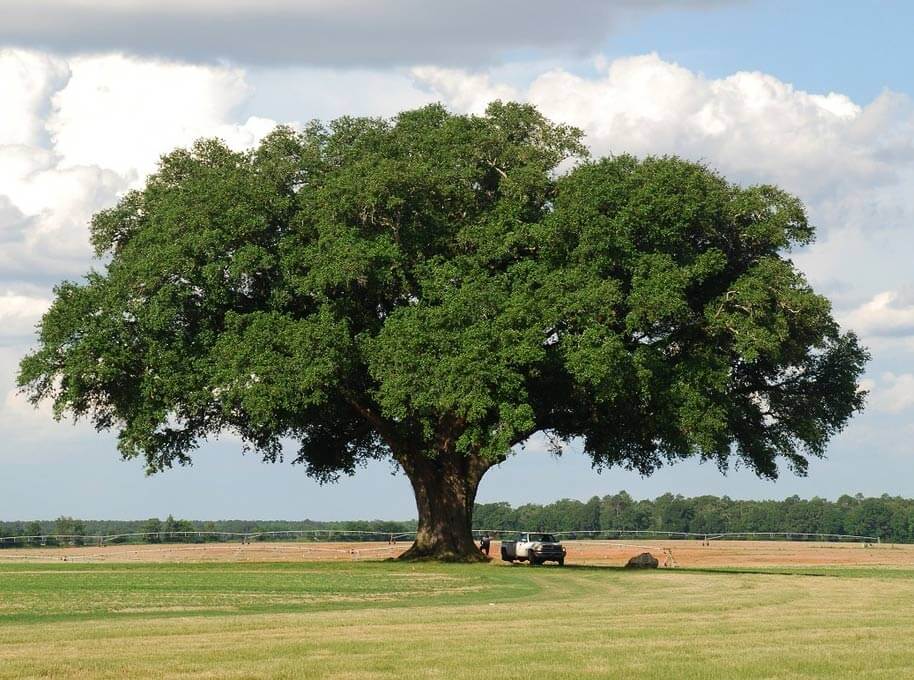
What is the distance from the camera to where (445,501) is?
56469 millimetres

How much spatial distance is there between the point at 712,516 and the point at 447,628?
153m

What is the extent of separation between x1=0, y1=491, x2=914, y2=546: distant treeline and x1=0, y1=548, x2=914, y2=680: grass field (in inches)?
4516

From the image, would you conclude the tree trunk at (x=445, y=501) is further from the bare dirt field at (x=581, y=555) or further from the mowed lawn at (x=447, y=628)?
the mowed lawn at (x=447, y=628)

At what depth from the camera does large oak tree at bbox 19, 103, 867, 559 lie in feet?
158

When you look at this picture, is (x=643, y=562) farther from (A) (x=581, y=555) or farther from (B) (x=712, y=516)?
(B) (x=712, y=516)

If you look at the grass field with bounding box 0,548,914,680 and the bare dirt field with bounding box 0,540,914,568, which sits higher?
the bare dirt field with bounding box 0,540,914,568

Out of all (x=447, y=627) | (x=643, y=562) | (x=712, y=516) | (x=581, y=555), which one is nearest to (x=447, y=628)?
(x=447, y=627)

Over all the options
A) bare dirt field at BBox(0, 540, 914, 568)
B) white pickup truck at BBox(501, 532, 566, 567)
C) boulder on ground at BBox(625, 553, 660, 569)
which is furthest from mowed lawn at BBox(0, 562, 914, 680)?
bare dirt field at BBox(0, 540, 914, 568)

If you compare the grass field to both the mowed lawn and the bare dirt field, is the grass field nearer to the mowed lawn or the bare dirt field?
the mowed lawn

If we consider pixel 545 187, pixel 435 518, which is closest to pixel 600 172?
pixel 545 187

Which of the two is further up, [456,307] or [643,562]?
[456,307]

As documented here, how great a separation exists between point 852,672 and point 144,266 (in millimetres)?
35694

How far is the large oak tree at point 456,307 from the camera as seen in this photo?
4819 cm

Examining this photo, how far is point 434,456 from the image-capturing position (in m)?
55.2
